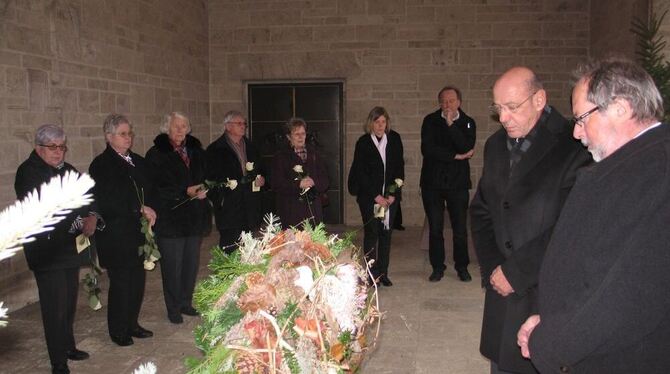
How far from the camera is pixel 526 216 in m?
2.57

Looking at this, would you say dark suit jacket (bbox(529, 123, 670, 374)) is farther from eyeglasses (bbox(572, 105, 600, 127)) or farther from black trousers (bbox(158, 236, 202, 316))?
black trousers (bbox(158, 236, 202, 316))

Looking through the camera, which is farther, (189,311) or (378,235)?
(378,235)

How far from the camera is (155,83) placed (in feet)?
28.3

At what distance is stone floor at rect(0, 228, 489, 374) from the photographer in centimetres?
434

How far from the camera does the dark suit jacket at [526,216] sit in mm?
2521

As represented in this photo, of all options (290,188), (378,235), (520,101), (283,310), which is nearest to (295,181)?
(290,188)

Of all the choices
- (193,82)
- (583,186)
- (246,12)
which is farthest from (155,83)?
(583,186)

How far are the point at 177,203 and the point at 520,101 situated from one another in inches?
130

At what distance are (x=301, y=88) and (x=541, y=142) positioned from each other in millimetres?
8308

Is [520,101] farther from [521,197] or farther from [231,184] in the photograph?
[231,184]

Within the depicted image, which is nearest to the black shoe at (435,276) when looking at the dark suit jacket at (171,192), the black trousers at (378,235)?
the black trousers at (378,235)

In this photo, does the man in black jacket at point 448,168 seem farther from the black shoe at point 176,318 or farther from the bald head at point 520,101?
the bald head at point 520,101

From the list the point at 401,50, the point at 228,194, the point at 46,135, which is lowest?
the point at 228,194

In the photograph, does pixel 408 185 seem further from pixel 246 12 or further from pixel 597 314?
pixel 597 314
